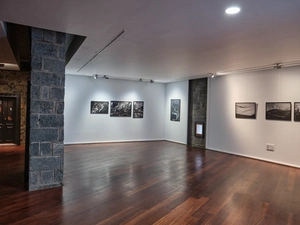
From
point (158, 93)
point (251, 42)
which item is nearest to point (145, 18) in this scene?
point (251, 42)

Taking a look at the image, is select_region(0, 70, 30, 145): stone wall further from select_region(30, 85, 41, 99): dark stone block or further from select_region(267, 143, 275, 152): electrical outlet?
select_region(267, 143, 275, 152): electrical outlet

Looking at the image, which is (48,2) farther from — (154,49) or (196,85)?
(196,85)

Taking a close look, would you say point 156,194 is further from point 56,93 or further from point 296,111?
point 296,111

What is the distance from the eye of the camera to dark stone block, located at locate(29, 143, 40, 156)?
4137 mm

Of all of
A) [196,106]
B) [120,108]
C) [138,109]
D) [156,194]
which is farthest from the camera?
[138,109]

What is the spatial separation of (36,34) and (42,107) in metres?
1.34

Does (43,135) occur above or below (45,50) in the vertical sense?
below

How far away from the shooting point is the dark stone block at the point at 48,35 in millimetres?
4277

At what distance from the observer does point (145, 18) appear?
355 centimetres

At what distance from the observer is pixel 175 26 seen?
3848mm

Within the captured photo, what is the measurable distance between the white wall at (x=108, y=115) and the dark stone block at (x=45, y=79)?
5412mm

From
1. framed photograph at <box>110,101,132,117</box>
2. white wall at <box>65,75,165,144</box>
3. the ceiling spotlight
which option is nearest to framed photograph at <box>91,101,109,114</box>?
white wall at <box>65,75,165,144</box>

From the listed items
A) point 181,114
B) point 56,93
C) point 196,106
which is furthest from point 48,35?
point 181,114

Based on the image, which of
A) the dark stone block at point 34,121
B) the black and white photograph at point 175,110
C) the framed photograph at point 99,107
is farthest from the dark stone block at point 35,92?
the black and white photograph at point 175,110
